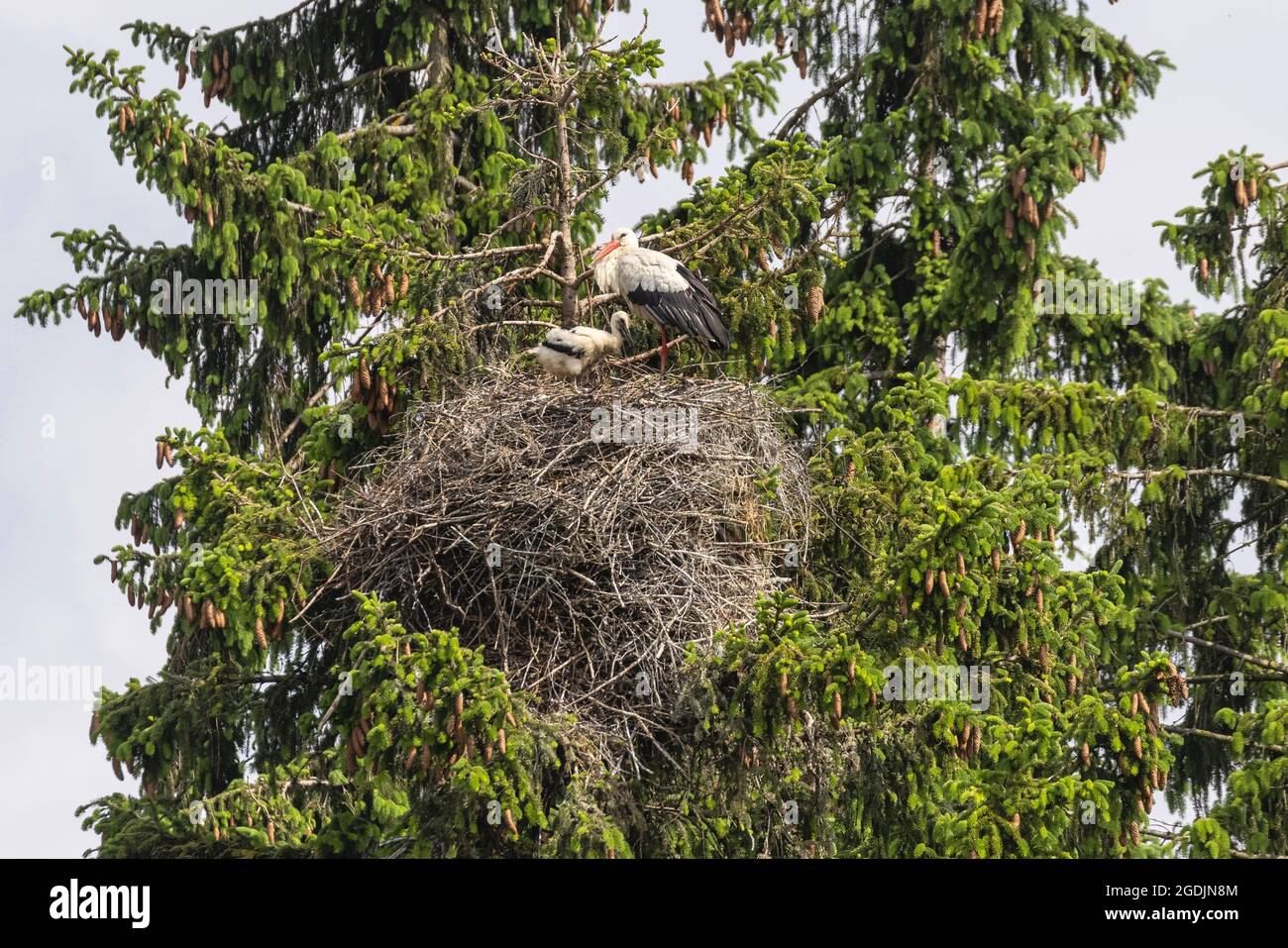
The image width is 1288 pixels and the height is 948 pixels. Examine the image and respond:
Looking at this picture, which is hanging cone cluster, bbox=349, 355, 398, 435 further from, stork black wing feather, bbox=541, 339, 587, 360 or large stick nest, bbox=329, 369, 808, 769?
stork black wing feather, bbox=541, 339, 587, 360

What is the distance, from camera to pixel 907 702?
1351 cm

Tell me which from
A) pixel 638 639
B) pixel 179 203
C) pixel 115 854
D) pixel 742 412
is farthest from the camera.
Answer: pixel 179 203

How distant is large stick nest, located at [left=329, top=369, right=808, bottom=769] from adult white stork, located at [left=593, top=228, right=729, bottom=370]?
554mm

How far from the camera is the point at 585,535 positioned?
43.7 ft

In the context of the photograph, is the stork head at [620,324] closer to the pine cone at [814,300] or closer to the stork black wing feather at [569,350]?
the stork black wing feather at [569,350]

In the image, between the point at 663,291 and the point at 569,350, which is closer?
the point at 569,350

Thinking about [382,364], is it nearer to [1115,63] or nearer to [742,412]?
[742,412]

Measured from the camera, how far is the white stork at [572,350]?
47.2 feet

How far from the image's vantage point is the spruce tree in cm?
1289

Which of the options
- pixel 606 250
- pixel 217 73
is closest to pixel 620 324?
pixel 606 250

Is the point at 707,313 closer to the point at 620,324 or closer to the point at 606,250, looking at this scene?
the point at 620,324

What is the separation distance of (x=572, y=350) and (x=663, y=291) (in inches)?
29.6

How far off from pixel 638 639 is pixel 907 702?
1.67 meters
